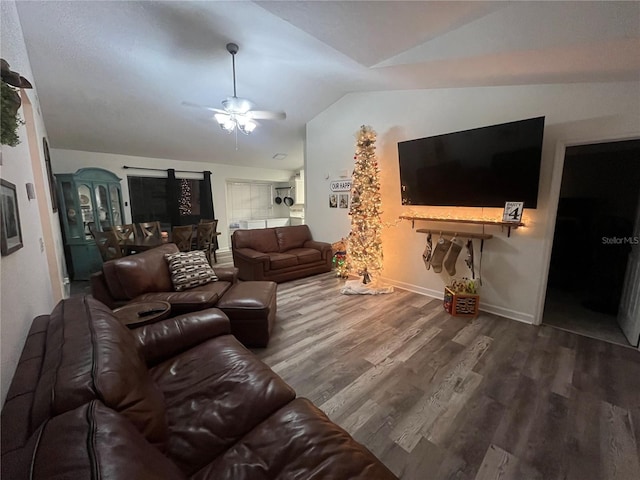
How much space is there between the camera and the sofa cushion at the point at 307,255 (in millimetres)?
4645

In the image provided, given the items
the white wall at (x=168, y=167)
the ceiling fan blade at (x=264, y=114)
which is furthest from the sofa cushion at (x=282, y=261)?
the white wall at (x=168, y=167)

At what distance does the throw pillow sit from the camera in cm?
280

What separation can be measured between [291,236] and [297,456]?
4.36 metres

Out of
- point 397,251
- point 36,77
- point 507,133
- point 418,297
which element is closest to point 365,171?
point 397,251

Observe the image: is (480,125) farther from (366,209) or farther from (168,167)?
(168,167)

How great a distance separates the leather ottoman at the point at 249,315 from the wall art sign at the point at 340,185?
287 centimetres

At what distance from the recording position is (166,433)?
110 cm

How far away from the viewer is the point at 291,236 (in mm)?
5246

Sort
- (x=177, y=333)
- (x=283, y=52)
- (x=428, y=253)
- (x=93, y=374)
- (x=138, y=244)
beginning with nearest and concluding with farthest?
(x=93, y=374) → (x=177, y=333) → (x=283, y=52) → (x=428, y=253) → (x=138, y=244)

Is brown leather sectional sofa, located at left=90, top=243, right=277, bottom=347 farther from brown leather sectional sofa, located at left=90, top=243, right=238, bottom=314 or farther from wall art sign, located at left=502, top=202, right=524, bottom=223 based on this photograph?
wall art sign, located at left=502, top=202, right=524, bottom=223

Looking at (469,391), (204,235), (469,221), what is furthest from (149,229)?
(469,391)

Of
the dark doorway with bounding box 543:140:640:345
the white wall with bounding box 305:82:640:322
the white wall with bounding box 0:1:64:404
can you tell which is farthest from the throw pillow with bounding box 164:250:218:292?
the dark doorway with bounding box 543:140:640:345

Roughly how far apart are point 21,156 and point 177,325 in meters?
1.71

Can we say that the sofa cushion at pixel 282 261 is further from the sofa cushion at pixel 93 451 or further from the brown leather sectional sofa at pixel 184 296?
the sofa cushion at pixel 93 451
